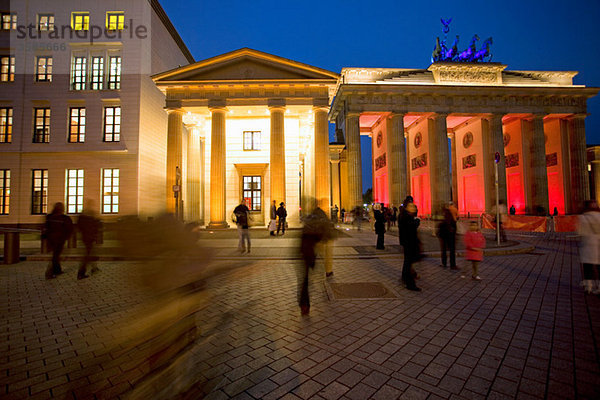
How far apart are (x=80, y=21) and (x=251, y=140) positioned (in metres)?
15.7

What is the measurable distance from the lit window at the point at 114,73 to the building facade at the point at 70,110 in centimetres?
8

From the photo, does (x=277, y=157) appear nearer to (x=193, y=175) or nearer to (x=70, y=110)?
(x=193, y=175)

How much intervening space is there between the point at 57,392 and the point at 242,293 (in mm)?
3489

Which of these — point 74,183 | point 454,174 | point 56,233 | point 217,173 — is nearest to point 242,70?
point 217,173

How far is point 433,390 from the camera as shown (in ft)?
8.75

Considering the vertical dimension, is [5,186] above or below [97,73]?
below

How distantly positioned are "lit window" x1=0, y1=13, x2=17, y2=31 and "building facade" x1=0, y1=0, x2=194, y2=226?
0.23 ft

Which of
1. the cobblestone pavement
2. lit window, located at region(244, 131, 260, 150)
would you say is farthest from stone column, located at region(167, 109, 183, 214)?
the cobblestone pavement

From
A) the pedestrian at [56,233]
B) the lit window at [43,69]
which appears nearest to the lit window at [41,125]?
the lit window at [43,69]

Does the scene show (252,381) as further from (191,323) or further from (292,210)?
(292,210)

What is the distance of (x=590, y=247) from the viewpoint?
19.1 feet

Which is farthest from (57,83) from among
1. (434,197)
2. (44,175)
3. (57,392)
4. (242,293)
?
(434,197)

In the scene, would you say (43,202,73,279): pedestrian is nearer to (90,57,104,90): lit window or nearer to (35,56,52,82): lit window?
(90,57,104,90): lit window

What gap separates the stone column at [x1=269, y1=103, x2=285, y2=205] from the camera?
67.7 feet
